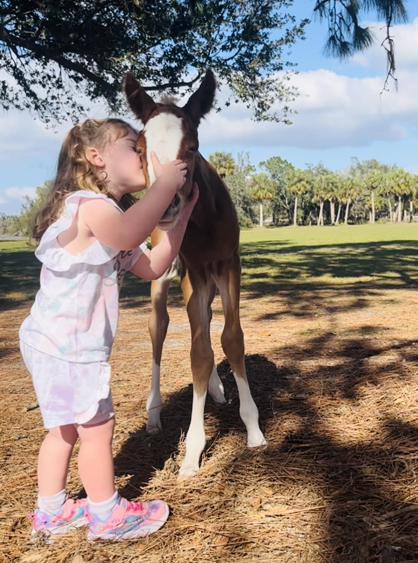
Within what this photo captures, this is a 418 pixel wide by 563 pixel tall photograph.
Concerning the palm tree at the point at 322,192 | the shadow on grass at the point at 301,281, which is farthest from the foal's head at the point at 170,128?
the palm tree at the point at 322,192

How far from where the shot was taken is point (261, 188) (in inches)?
3310

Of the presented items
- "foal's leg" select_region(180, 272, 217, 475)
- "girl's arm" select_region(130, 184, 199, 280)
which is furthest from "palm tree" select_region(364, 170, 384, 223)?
"girl's arm" select_region(130, 184, 199, 280)

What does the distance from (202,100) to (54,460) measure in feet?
6.39

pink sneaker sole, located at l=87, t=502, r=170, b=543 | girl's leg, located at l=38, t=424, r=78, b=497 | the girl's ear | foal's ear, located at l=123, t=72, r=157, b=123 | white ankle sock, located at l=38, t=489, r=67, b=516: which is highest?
foal's ear, located at l=123, t=72, r=157, b=123

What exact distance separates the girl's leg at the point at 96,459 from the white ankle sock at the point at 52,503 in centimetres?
17

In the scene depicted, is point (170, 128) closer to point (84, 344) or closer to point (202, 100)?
point (202, 100)

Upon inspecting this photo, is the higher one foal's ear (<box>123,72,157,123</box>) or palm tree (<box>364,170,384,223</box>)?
palm tree (<box>364,170,384,223</box>)

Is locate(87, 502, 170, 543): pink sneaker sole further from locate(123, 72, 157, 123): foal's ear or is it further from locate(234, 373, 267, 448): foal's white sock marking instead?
locate(123, 72, 157, 123): foal's ear

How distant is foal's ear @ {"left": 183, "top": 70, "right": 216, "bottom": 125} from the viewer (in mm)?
2837

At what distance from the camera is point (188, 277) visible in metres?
3.32

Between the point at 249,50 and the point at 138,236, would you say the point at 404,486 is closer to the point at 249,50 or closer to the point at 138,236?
the point at 138,236

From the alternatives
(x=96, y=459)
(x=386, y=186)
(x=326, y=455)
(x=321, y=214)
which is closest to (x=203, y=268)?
(x=326, y=455)

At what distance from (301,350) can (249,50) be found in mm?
8940

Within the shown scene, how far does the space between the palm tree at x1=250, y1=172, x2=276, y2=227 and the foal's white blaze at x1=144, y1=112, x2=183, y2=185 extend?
81.0 meters
